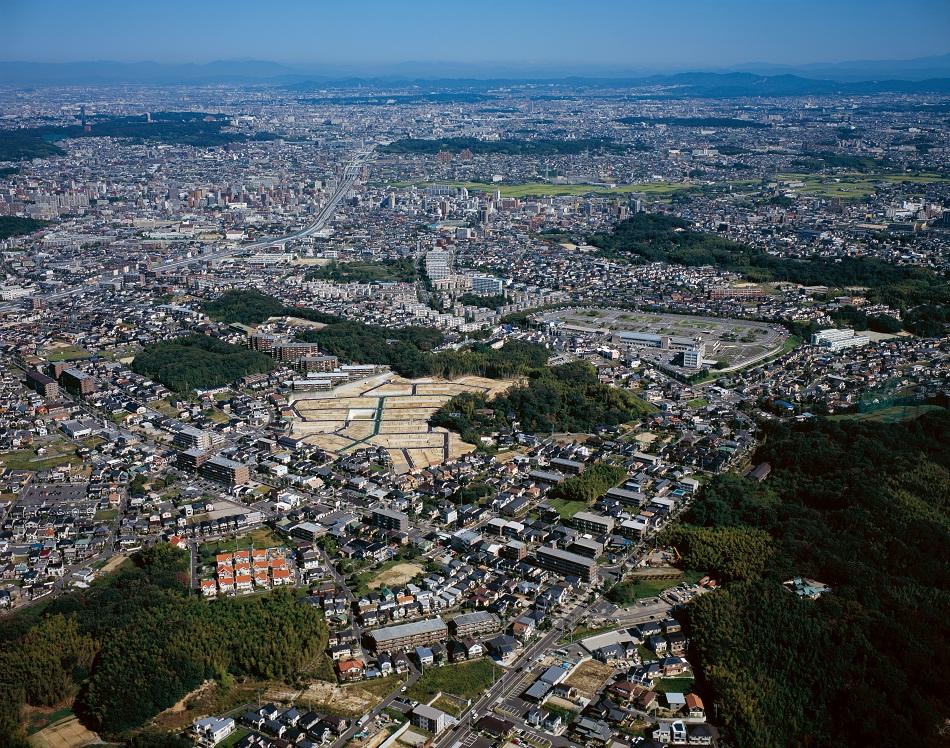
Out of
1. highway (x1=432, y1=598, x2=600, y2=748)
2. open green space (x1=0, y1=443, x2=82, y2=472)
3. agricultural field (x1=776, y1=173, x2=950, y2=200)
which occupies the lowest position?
highway (x1=432, y1=598, x2=600, y2=748)

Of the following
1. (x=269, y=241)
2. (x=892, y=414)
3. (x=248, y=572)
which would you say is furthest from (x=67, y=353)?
(x=892, y=414)

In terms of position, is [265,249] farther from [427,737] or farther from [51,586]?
[427,737]

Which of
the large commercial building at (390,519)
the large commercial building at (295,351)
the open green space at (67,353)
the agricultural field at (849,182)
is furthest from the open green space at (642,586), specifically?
the agricultural field at (849,182)

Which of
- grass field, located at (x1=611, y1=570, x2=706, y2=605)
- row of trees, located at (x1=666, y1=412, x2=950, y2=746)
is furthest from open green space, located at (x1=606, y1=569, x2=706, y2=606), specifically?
row of trees, located at (x1=666, y1=412, x2=950, y2=746)

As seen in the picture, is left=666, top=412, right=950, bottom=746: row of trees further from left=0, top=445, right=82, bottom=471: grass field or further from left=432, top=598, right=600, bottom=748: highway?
left=0, top=445, right=82, bottom=471: grass field

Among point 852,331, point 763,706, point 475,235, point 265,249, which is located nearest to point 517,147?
point 475,235

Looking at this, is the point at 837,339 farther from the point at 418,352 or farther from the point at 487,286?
the point at 487,286
